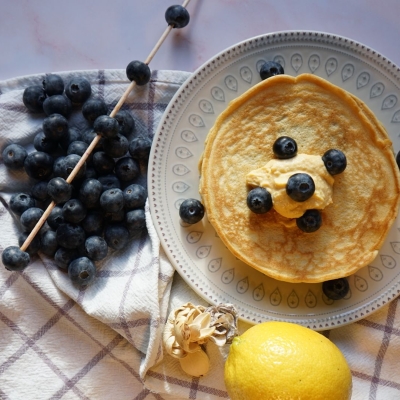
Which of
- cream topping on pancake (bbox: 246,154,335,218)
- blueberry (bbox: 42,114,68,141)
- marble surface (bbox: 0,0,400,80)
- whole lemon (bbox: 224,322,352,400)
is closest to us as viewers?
whole lemon (bbox: 224,322,352,400)

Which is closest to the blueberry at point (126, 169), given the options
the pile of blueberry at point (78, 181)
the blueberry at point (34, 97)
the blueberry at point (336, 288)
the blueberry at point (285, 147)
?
the pile of blueberry at point (78, 181)

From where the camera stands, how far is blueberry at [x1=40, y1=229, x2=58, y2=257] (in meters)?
1.65

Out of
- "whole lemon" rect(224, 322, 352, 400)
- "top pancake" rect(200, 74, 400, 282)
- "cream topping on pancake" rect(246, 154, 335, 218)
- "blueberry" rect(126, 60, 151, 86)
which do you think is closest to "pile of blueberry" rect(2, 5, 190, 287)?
"blueberry" rect(126, 60, 151, 86)

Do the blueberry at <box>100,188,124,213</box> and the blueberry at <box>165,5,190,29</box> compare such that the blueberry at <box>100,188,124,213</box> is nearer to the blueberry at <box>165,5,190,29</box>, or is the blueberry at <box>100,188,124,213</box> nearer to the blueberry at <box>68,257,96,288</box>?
the blueberry at <box>68,257,96,288</box>

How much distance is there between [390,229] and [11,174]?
1.18 m

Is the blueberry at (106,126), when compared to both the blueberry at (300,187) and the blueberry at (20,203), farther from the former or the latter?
the blueberry at (300,187)

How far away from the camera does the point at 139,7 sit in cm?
184

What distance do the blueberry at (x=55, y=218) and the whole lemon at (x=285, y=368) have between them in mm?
627

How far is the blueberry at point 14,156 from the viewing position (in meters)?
1.67

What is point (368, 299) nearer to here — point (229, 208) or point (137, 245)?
point (229, 208)

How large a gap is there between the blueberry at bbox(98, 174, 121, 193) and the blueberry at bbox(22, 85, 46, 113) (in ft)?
0.97

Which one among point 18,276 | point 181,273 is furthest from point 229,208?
point 18,276

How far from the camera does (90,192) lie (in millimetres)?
1632

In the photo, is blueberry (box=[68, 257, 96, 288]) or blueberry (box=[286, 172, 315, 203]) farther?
blueberry (box=[68, 257, 96, 288])
